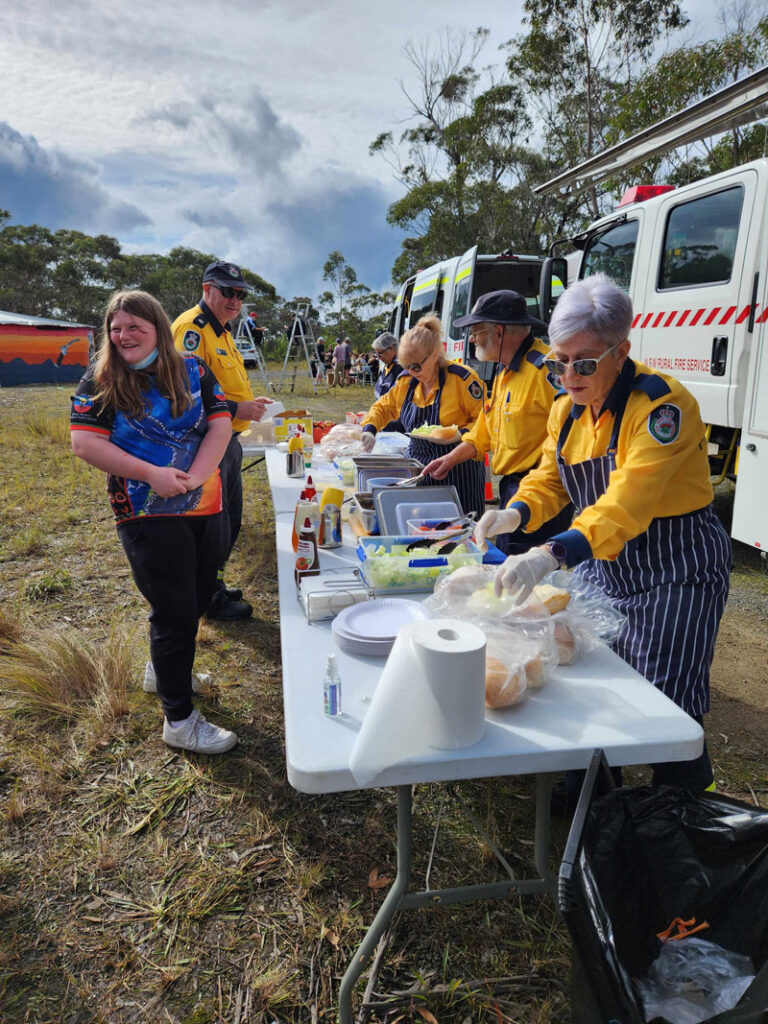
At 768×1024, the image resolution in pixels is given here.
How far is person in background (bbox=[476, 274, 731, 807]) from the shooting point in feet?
5.31

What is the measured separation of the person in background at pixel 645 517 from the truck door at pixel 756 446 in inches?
88.5

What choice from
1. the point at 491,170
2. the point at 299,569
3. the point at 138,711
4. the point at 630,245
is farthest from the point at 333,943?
the point at 491,170

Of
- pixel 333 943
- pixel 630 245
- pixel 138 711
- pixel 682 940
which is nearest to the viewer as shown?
pixel 682 940

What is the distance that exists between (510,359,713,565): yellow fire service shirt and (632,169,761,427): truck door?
107 inches


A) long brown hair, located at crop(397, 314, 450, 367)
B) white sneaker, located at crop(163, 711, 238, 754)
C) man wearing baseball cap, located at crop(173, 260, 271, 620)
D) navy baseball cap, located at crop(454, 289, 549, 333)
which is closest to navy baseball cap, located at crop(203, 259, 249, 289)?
man wearing baseball cap, located at crop(173, 260, 271, 620)

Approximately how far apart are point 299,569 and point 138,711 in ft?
4.65

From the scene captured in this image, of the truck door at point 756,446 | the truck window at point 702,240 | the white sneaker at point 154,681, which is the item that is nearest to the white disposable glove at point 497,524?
the white sneaker at point 154,681

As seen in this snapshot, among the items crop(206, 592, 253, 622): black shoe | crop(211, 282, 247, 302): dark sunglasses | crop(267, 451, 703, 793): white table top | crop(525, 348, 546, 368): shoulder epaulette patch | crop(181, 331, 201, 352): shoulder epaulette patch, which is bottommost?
crop(206, 592, 253, 622): black shoe

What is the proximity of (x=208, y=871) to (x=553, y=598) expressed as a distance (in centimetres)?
151

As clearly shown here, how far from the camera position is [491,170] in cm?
2314

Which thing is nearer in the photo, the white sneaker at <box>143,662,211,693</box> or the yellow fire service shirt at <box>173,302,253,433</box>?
the white sneaker at <box>143,662,211,693</box>

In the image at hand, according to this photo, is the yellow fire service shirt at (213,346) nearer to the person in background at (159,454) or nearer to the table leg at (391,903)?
the person in background at (159,454)

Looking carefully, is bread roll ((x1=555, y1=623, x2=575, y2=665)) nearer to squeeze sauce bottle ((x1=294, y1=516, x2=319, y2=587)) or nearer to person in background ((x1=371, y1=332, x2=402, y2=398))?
squeeze sauce bottle ((x1=294, y1=516, x2=319, y2=587))

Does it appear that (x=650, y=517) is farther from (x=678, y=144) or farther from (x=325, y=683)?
(x=678, y=144)
